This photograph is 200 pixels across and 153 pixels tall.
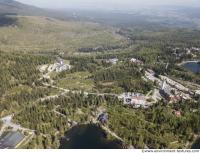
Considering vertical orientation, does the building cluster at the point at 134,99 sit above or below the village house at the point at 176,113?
below

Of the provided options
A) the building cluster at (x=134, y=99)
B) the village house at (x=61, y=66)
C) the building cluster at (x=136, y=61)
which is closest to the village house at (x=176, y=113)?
the building cluster at (x=134, y=99)

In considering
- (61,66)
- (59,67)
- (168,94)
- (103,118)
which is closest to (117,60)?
(61,66)

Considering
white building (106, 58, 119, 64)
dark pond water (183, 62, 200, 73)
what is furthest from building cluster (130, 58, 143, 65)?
dark pond water (183, 62, 200, 73)

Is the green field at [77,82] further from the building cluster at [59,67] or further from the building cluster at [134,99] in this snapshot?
the building cluster at [134,99]

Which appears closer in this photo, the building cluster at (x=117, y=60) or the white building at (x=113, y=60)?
the building cluster at (x=117, y=60)

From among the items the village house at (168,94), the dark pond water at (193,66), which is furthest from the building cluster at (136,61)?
the village house at (168,94)

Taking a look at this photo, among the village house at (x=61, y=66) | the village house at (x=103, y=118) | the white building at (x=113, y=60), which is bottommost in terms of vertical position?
the white building at (x=113, y=60)

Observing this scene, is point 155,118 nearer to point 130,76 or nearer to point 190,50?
point 130,76

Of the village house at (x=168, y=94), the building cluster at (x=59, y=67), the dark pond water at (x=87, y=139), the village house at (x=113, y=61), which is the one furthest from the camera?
the village house at (x=113, y=61)

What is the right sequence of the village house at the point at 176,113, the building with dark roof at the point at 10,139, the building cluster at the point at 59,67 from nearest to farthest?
1. the building with dark roof at the point at 10,139
2. the village house at the point at 176,113
3. the building cluster at the point at 59,67
